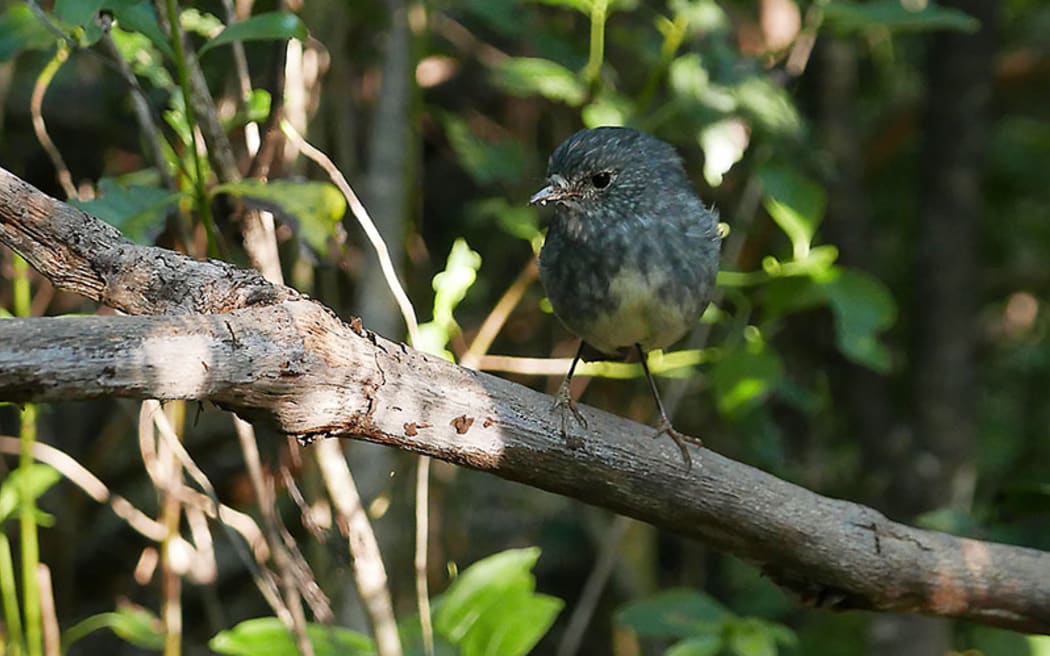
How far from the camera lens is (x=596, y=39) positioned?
2.78 meters

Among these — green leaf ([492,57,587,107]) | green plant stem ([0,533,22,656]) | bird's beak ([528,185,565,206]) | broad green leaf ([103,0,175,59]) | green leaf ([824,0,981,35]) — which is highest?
green leaf ([824,0,981,35])

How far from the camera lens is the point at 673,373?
3162mm

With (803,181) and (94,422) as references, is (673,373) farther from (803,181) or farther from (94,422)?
(94,422)

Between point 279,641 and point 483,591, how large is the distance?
0.39 m

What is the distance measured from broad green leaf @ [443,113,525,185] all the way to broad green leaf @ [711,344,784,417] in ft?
2.28

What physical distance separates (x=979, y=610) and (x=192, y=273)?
1.63m

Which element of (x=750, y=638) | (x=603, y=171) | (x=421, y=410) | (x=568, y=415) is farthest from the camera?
(x=603, y=171)

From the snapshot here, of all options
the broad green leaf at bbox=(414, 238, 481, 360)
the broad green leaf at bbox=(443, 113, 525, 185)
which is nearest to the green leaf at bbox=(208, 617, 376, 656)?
the broad green leaf at bbox=(414, 238, 481, 360)

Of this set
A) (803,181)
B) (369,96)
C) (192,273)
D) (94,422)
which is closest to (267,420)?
(192,273)

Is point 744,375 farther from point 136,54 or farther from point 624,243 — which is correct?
point 136,54

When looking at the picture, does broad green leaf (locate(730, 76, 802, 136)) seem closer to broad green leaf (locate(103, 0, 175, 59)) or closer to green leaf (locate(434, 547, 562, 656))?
green leaf (locate(434, 547, 562, 656))

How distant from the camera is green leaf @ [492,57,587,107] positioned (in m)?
2.70

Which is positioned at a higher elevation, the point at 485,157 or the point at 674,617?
the point at 485,157

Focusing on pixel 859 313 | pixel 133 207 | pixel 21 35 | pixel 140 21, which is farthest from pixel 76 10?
pixel 859 313
